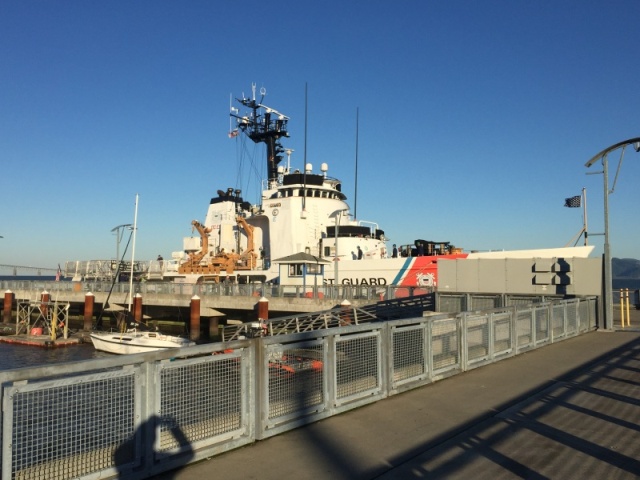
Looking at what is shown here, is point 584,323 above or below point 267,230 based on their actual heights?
below

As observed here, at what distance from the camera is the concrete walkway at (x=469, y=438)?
194 inches

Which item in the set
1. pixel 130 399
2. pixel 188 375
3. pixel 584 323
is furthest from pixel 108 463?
pixel 584 323

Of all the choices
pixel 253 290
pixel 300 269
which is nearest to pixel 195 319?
pixel 253 290

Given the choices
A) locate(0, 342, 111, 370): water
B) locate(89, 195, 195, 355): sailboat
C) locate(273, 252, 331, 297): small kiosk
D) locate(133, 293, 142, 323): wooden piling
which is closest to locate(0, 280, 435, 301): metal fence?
locate(133, 293, 142, 323): wooden piling

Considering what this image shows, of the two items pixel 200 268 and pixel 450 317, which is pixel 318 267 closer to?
pixel 200 268

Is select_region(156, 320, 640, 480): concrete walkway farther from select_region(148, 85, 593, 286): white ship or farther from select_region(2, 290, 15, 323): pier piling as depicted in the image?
select_region(2, 290, 15, 323): pier piling

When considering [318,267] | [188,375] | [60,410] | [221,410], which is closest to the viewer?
[60,410]

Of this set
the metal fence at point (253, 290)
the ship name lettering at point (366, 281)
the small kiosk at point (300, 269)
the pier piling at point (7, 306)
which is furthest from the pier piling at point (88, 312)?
the ship name lettering at point (366, 281)

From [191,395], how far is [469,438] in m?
3.02

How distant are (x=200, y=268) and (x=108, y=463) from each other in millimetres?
41140

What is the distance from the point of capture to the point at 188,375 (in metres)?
5.15

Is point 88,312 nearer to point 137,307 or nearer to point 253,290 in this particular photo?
point 137,307

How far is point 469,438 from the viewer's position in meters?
5.81

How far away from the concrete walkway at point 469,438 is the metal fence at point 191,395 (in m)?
0.23
